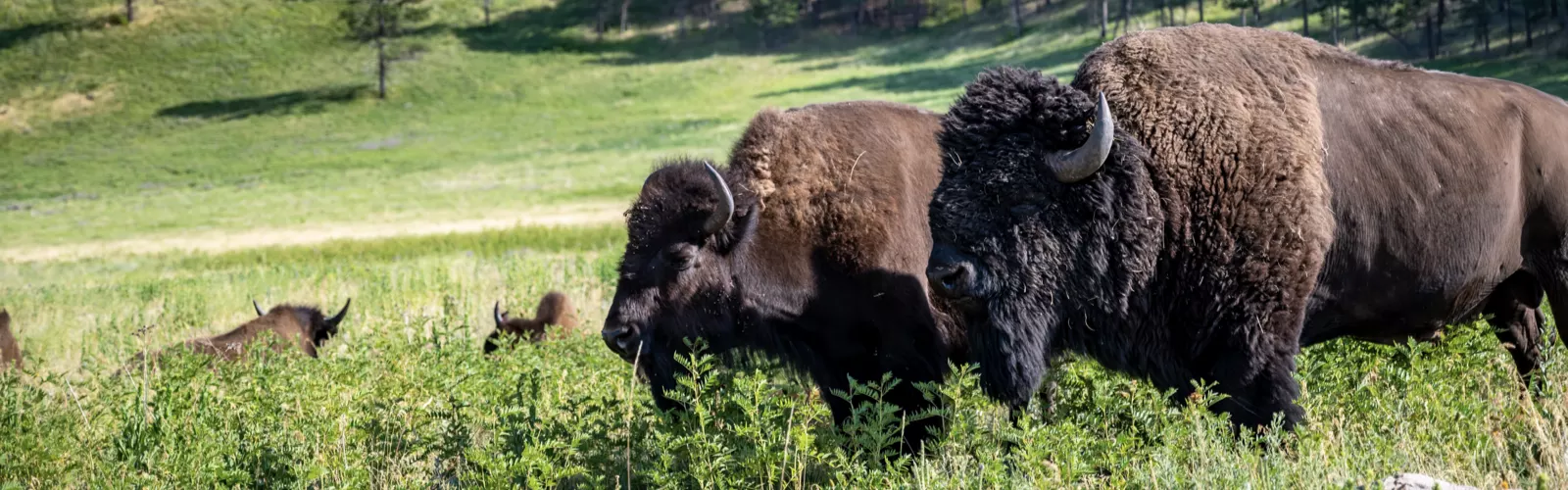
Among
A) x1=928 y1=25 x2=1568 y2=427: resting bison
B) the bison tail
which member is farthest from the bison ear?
the bison tail

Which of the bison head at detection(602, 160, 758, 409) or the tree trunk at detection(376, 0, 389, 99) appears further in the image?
the tree trunk at detection(376, 0, 389, 99)

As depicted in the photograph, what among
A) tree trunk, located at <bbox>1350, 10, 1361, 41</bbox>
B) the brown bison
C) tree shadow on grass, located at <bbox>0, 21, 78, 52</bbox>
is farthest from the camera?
tree shadow on grass, located at <bbox>0, 21, 78, 52</bbox>

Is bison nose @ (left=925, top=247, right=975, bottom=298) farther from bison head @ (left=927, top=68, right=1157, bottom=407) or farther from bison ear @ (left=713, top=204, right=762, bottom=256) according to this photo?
bison ear @ (left=713, top=204, right=762, bottom=256)

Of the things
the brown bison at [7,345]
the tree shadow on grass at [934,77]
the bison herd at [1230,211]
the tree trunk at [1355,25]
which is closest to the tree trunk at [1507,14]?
the tree trunk at [1355,25]

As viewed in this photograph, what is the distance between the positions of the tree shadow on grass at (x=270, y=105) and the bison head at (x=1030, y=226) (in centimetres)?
7871

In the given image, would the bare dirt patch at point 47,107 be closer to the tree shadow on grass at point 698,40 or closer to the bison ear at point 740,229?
the tree shadow on grass at point 698,40

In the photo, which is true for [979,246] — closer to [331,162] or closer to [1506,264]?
[1506,264]

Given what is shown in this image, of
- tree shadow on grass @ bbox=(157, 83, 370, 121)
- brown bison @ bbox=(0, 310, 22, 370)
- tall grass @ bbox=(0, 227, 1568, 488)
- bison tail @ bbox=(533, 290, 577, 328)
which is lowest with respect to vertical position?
tree shadow on grass @ bbox=(157, 83, 370, 121)

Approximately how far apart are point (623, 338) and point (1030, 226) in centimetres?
202

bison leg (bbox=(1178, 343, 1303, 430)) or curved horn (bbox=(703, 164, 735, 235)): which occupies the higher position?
curved horn (bbox=(703, 164, 735, 235))

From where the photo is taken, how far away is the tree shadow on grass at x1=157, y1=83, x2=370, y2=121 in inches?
3049

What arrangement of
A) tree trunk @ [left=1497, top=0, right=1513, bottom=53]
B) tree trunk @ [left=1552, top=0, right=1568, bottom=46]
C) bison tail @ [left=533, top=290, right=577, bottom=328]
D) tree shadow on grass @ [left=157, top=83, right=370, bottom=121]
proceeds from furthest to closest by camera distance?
tree shadow on grass @ [left=157, top=83, right=370, bottom=121] → tree trunk @ [left=1497, top=0, right=1513, bottom=53] → tree trunk @ [left=1552, top=0, right=1568, bottom=46] → bison tail @ [left=533, top=290, right=577, bottom=328]

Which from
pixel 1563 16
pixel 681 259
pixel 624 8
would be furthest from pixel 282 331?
pixel 624 8

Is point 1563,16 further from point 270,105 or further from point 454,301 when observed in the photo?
point 270,105
